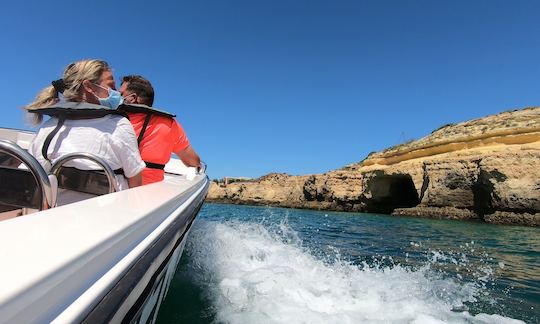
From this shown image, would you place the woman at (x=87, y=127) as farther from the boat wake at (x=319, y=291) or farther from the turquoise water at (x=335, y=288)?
the boat wake at (x=319, y=291)

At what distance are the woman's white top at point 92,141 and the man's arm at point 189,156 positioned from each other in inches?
64.2

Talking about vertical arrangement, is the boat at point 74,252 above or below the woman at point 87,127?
below

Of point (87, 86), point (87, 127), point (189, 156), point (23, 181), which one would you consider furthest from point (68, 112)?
point (189, 156)

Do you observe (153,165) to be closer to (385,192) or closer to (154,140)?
(154,140)

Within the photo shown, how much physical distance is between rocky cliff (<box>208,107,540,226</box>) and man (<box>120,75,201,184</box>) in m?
18.2

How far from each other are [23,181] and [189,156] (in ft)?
8.13

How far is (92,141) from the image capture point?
2.10 meters

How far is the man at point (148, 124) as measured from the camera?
2973 mm

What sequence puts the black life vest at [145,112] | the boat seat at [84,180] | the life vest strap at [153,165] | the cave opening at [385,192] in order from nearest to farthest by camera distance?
the boat seat at [84,180] → the black life vest at [145,112] → the life vest strap at [153,165] → the cave opening at [385,192]

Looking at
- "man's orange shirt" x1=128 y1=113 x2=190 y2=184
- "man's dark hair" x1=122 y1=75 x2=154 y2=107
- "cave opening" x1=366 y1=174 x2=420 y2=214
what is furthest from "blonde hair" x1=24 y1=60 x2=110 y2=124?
"cave opening" x1=366 y1=174 x2=420 y2=214

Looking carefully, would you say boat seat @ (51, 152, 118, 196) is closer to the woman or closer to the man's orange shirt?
the woman

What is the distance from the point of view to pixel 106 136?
6.97 feet

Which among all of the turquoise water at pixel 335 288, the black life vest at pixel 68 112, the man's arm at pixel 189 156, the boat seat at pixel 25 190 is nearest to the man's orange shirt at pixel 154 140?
the man's arm at pixel 189 156

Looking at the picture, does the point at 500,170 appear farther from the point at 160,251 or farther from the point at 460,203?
the point at 160,251
